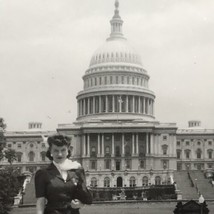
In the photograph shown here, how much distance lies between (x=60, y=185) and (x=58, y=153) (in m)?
0.44

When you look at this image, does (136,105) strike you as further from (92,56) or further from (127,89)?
(92,56)

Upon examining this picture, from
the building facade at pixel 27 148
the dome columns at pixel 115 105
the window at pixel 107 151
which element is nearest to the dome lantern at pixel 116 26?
→ the dome columns at pixel 115 105

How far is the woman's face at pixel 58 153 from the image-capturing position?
831cm

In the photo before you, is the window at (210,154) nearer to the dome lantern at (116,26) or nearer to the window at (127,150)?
the window at (127,150)

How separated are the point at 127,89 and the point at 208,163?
23897 millimetres

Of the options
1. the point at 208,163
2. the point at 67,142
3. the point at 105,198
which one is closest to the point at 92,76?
the point at 208,163

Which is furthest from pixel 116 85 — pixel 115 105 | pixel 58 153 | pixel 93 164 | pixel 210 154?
pixel 58 153

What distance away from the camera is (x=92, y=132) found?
405 ft

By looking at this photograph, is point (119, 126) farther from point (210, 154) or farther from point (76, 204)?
point (76, 204)

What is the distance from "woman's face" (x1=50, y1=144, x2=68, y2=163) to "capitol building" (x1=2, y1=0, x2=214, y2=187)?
98.1 metres

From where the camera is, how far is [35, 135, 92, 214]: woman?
26.7 ft

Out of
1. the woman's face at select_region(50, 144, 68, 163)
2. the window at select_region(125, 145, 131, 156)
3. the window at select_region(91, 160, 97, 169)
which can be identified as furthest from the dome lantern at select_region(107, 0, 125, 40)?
the woman's face at select_region(50, 144, 68, 163)

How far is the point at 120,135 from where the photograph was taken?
124 metres

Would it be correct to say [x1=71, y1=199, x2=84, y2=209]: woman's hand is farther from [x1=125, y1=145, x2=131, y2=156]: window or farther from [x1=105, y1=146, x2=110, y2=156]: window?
[x1=105, y1=146, x2=110, y2=156]: window
